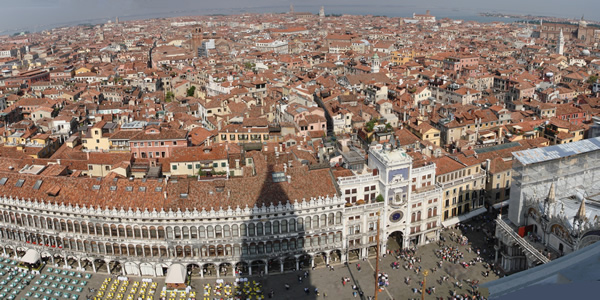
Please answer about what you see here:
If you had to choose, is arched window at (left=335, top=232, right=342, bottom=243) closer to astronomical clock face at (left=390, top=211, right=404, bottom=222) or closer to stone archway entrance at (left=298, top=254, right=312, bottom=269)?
stone archway entrance at (left=298, top=254, right=312, bottom=269)

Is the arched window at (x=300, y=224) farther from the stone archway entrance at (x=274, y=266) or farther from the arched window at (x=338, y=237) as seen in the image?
the stone archway entrance at (x=274, y=266)

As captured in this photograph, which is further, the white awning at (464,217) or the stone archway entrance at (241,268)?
the white awning at (464,217)

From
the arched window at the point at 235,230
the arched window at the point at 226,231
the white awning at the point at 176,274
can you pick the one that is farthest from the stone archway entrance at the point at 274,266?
the white awning at the point at 176,274

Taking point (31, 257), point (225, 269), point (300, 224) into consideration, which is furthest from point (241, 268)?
point (31, 257)

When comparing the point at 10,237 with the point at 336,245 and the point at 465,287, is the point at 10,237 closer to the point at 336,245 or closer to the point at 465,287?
the point at 336,245

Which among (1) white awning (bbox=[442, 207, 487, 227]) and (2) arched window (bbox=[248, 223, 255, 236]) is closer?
(2) arched window (bbox=[248, 223, 255, 236])

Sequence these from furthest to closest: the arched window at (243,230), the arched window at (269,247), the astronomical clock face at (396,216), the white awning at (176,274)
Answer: the astronomical clock face at (396,216)
the arched window at (269,247)
the arched window at (243,230)
the white awning at (176,274)

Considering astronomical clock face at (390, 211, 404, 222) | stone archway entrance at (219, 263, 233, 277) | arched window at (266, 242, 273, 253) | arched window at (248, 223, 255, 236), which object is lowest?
stone archway entrance at (219, 263, 233, 277)

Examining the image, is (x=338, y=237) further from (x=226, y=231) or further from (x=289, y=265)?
(x=226, y=231)

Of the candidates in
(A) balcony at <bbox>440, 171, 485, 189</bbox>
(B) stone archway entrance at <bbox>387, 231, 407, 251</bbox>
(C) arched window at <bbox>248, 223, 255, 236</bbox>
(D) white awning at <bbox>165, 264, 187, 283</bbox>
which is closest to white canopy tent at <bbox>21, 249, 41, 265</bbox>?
(D) white awning at <bbox>165, 264, 187, 283</bbox>
